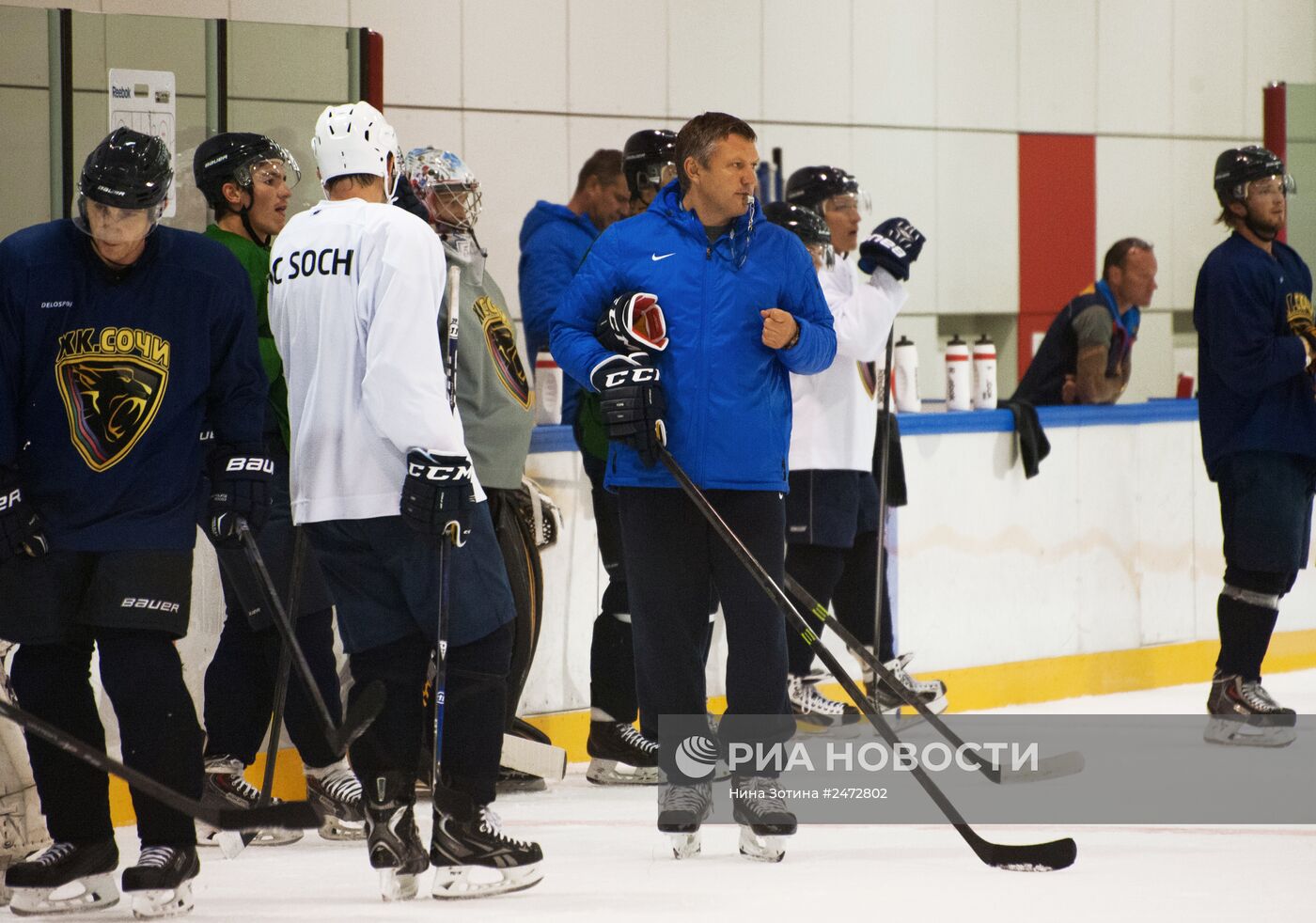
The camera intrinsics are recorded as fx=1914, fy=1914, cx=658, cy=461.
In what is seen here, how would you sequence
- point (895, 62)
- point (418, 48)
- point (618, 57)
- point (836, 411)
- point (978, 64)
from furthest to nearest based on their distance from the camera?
point (978, 64) < point (895, 62) < point (618, 57) < point (418, 48) < point (836, 411)

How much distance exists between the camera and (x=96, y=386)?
2926 mm

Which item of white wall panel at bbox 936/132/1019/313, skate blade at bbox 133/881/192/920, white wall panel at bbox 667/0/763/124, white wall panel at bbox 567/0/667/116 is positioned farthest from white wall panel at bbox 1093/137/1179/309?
skate blade at bbox 133/881/192/920

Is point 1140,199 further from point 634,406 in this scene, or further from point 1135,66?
point 634,406

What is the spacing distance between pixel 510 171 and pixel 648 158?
9.02 ft

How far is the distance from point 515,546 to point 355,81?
3.83ft

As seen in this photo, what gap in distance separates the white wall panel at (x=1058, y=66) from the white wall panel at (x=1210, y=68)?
51cm

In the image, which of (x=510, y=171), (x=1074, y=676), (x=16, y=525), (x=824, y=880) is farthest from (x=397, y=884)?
(x=510, y=171)

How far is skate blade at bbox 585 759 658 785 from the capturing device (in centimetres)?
430

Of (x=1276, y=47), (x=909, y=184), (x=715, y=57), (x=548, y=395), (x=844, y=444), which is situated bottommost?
(x=844, y=444)

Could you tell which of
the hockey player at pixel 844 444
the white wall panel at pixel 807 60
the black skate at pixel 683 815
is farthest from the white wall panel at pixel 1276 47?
the black skate at pixel 683 815

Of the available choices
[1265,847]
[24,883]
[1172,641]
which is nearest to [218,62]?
[24,883]

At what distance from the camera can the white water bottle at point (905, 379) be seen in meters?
5.24

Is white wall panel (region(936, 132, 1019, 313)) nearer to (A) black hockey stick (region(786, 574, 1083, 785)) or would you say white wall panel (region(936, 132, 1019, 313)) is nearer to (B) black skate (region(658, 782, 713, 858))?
(A) black hockey stick (region(786, 574, 1083, 785))

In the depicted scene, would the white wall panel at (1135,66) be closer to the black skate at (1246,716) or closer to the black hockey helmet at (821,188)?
the black hockey helmet at (821,188)
